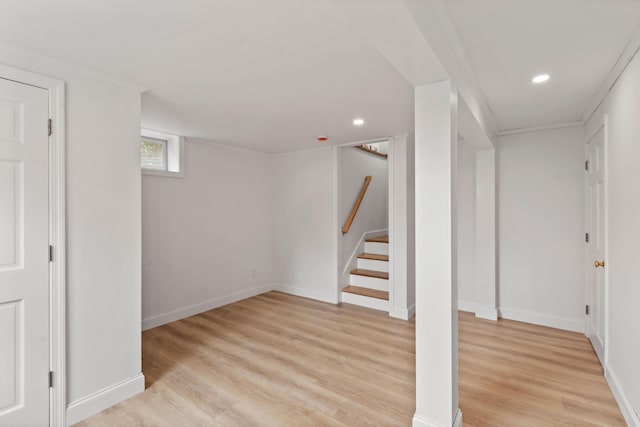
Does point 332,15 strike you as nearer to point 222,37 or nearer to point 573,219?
point 222,37

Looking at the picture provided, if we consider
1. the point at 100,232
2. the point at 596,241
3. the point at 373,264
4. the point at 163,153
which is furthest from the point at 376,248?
the point at 100,232

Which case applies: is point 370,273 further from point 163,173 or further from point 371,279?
point 163,173

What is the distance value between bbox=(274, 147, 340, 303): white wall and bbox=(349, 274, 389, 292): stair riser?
33cm

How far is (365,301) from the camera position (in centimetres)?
413

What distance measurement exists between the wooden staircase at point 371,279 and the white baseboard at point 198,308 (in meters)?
1.35

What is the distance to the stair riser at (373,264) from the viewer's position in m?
4.47

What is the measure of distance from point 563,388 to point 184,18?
3.31 metres

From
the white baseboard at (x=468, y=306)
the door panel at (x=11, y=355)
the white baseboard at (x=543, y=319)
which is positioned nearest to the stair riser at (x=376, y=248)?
the white baseboard at (x=468, y=306)

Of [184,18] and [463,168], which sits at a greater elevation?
[184,18]

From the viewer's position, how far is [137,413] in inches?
79.3

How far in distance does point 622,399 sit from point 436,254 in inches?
63.0

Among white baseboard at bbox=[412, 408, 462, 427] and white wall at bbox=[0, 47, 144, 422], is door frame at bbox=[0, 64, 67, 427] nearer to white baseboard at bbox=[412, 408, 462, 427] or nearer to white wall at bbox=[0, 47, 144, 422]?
white wall at bbox=[0, 47, 144, 422]

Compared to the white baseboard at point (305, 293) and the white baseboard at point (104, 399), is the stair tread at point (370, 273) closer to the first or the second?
the white baseboard at point (305, 293)

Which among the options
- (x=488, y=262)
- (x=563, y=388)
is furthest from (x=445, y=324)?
(x=488, y=262)
